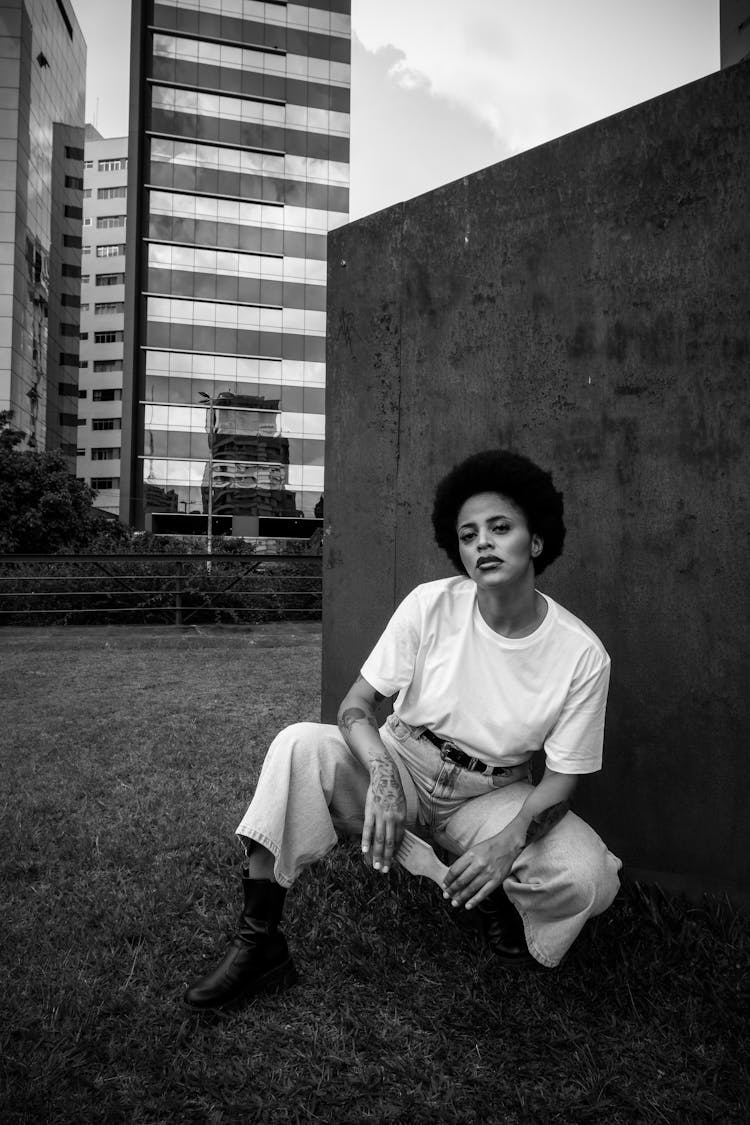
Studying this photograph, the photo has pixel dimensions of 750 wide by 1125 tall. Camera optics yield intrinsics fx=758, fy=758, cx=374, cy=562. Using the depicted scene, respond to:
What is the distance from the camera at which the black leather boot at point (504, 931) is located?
2393 mm

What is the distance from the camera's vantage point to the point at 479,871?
208cm

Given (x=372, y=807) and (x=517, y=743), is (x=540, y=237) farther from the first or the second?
(x=372, y=807)

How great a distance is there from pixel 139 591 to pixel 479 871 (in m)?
11.1

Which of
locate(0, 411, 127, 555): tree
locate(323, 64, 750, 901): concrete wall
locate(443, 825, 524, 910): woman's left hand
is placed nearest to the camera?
locate(443, 825, 524, 910): woman's left hand

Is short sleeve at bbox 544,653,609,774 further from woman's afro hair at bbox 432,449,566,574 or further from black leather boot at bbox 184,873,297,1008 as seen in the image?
black leather boot at bbox 184,873,297,1008

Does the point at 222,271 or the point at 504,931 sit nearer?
the point at 504,931

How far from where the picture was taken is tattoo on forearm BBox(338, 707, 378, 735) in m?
2.47

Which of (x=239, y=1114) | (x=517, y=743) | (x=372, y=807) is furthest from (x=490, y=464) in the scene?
(x=239, y=1114)

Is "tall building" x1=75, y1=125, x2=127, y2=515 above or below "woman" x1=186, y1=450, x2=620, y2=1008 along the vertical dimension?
above

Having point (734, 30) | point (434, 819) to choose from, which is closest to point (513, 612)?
point (434, 819)

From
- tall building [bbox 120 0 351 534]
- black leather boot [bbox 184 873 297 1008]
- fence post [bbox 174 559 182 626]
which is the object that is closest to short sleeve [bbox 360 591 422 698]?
black leather boot [bbox 184 873 297 1008]

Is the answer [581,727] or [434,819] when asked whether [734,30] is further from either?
[434,819]

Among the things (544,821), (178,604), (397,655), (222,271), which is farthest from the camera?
(222,271)

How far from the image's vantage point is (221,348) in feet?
198
